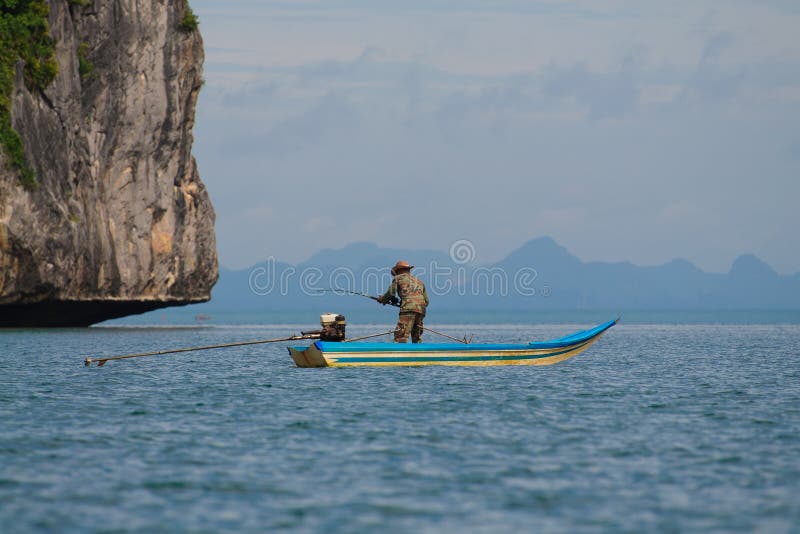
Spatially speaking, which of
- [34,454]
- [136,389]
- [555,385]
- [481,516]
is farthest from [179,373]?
[481,516]

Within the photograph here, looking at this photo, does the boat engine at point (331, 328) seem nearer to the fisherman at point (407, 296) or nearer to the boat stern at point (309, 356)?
the boat stern at point (309, 356)

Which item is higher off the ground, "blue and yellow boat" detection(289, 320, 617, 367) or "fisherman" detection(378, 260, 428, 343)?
"fisherman" detection(378, 260, 428, 343)

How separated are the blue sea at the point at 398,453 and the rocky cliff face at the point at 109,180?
2977cm

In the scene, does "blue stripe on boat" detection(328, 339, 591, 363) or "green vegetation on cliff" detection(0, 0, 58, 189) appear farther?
"green vegetation on cliff" detection(0, 0, 58, 189)

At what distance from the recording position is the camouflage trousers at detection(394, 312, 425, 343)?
32625 mm

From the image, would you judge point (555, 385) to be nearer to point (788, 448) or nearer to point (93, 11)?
point (788, 448)

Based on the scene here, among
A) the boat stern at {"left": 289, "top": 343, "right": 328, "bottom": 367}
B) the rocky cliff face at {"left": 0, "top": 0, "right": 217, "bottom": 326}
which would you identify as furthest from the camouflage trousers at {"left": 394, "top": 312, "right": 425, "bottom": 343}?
the rocky cliff face at {"left": 0, "top": 0, "right": 217, "bottom": 326}

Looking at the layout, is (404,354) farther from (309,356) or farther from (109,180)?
(109,180)

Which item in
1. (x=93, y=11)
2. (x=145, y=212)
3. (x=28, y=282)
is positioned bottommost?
(x=28, y=282)

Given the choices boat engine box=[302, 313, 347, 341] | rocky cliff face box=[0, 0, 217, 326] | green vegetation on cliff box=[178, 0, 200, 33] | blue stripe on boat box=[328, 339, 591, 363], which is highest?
green vegetation on cliff box=[178, 0, 200, 33]

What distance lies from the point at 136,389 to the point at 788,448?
1655 cm

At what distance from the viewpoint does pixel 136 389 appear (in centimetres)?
2895

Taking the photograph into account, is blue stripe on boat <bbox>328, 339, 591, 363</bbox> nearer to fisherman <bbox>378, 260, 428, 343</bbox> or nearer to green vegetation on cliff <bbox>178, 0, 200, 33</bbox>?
fisherman <bbox>378, 260, 428, 343</bbox>

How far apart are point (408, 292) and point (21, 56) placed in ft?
123
